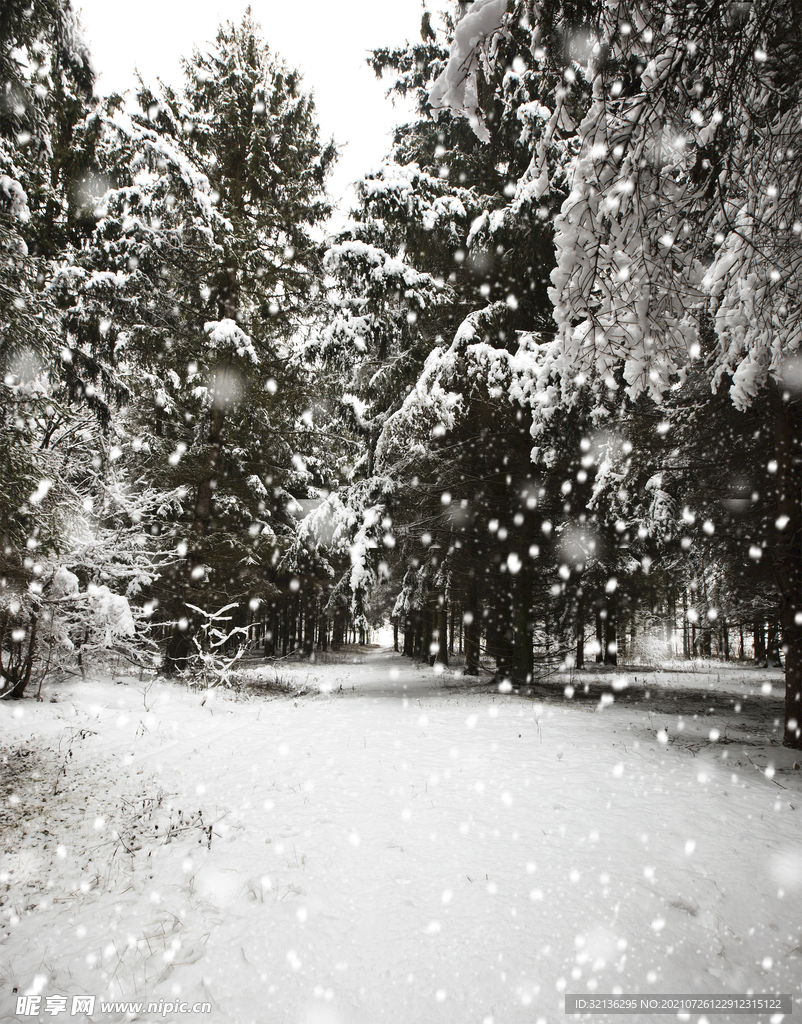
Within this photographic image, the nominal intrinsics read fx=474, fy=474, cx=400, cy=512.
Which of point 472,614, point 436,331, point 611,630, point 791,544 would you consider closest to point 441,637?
point 611,630

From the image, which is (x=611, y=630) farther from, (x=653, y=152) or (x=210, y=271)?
(x=653, y=152)

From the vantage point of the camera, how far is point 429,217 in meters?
9.02

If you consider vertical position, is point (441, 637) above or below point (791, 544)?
below

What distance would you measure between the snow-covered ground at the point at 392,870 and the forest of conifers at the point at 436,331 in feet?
8.64

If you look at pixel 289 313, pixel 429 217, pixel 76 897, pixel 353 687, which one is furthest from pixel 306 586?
pixel 76 897

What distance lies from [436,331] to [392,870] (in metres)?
10.9

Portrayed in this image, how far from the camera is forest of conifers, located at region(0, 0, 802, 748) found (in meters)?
3.32

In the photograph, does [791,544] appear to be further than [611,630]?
No

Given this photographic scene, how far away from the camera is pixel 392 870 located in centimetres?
374

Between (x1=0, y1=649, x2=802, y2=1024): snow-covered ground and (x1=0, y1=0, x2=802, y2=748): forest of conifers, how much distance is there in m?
2.63

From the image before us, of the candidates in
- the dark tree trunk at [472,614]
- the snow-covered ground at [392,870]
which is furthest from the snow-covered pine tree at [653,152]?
the dark tree trunk at [472,614]

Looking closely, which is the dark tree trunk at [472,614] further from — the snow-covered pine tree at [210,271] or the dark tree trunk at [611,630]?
the snow-covered pine tree at [210,271]

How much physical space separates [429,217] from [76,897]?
1053 centimetres

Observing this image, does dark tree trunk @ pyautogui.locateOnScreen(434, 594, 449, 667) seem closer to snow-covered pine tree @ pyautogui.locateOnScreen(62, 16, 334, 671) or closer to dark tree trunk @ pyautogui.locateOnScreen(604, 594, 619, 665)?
dark tree trunk @ pyautogui.locateOnScreen(604, 594, 619, 665)
